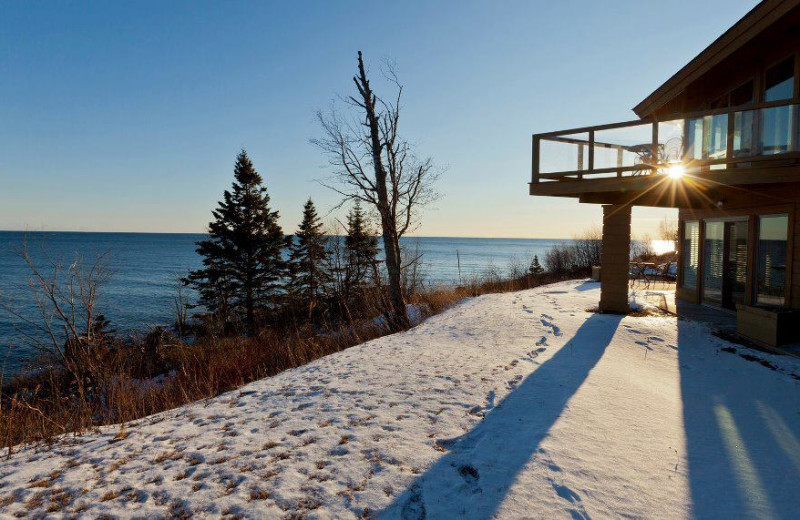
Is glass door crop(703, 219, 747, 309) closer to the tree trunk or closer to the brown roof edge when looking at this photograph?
the brown roof edge

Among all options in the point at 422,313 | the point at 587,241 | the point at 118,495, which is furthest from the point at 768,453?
the point at 587,241

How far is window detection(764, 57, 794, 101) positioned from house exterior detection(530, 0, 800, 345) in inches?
0.8

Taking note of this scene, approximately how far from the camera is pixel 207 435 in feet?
11.8

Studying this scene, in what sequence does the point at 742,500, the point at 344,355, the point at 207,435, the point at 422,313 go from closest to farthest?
the point at 742,500 → the point at 207,435 → the point at 344,355 → the point at 422,313

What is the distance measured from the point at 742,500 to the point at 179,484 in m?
3.81

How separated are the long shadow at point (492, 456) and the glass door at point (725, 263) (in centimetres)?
633

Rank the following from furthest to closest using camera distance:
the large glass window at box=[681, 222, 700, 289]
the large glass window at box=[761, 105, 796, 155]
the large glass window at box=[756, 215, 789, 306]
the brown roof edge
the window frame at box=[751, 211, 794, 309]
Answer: the large glass window at box=[681, 222, 700, 289], the large glass window at box=[756, 215, 789, 306], the window frame at box=[751, 211, 794, 309], the brown roof edge, the large glass window at box=[761, 105, 796, 155]

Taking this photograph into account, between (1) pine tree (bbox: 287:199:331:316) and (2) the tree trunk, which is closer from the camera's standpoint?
(2) the tree trunk

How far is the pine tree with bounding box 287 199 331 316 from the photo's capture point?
19672 millimetres

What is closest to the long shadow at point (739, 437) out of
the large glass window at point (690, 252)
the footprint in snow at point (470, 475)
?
the footprint in snow at point (470, 475)

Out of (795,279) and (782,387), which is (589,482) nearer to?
(782,387)

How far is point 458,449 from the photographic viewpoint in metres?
3.16

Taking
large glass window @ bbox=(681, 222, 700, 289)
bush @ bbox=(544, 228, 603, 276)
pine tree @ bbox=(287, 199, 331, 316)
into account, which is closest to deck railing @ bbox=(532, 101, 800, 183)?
large glass window @ bbox=(681, 222, 700, 289)

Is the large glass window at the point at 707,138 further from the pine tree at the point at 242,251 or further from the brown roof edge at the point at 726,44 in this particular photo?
the pine tree at the point at 242,251
